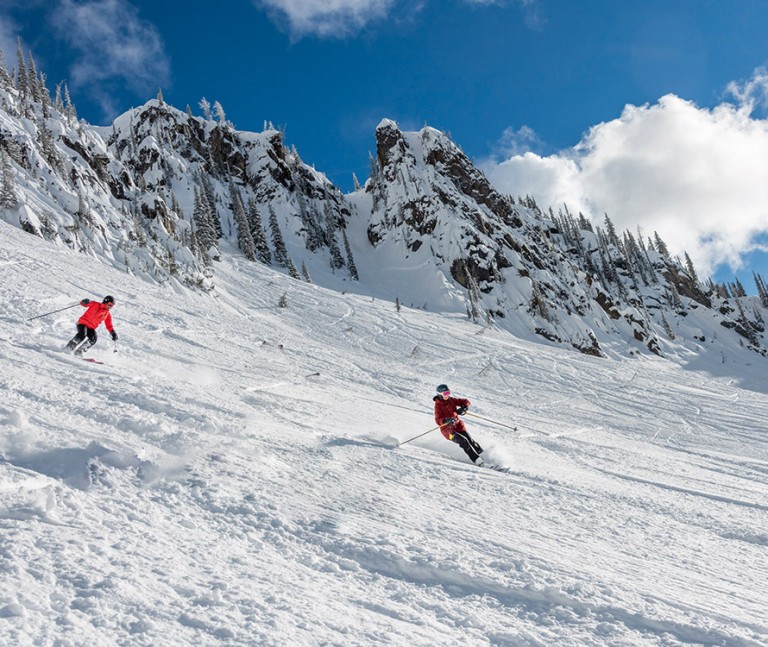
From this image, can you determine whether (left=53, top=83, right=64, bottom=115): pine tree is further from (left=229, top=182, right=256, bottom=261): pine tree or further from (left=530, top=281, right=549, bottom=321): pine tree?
(left=530, top=281, right=549, bottom=321): pine tree

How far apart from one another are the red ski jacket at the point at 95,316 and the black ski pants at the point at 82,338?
0.14 m

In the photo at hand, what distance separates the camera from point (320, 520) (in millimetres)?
5031

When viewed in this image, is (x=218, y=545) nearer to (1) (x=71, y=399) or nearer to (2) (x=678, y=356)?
(1) (x=71, y=399)

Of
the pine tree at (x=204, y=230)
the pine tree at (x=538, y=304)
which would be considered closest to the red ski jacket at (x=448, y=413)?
the pine tree at (x=204, y=230)

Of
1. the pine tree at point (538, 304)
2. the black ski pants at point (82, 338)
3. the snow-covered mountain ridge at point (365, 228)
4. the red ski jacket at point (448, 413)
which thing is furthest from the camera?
the pine tree at point (538, 304)

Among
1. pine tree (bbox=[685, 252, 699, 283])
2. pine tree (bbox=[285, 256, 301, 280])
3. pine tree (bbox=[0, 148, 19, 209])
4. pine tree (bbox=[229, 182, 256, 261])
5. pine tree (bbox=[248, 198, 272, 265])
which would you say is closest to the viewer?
pine tree (bbox=[0, 148, 19, 209])

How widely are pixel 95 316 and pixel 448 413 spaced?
28.6 ft

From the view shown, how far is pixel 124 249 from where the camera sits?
100ft

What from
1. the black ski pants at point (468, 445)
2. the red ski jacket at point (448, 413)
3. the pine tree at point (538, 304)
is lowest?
the black ski pants at point (468, 445)

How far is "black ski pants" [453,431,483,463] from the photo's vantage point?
8.66 meters

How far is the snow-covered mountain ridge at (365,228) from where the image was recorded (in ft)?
122

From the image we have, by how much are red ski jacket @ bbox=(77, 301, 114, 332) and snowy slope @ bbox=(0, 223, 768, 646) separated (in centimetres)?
72

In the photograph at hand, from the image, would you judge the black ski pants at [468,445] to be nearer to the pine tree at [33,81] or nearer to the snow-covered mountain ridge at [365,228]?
the snow-covered mountain ridge at [365,228]

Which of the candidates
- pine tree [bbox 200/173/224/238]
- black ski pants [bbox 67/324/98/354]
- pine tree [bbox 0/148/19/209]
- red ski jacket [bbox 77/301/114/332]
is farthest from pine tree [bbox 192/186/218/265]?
black ski pants [bbox 67/324/98/354]
